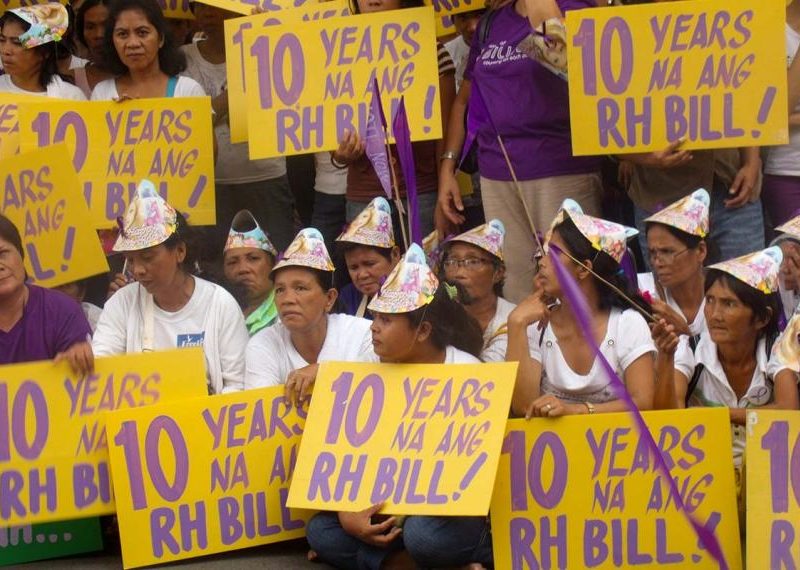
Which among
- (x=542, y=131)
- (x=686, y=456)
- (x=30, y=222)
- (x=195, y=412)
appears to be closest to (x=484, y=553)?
(x=686, y=456)

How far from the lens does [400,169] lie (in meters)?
7.66

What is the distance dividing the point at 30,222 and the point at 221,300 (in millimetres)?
1014

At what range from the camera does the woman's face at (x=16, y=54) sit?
7.89m

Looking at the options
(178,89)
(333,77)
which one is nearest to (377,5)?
(333,77)

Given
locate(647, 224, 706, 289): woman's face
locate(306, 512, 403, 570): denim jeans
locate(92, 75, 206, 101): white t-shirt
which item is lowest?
locate(306, 512, 403, 570): denim jeans

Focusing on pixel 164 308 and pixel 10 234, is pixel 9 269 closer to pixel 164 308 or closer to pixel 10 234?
pixel 10 234

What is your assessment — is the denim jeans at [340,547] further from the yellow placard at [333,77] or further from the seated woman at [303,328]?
the yellow placard at [333,77]

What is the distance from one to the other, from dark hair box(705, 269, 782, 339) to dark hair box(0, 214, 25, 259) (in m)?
2.71

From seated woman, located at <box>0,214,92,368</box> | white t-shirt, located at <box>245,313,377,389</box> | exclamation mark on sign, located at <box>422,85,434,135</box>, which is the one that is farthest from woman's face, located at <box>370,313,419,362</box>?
exclamation mark on sign, located at <box>422,85,434,135</box>

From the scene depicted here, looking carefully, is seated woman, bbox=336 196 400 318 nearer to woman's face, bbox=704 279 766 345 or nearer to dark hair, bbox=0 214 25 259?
dark hair, bbox=0 214 25 259

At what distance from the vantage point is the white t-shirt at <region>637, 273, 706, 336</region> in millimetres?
6645

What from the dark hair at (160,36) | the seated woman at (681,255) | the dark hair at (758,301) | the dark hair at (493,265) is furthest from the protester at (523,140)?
the dark hair at (160,36)

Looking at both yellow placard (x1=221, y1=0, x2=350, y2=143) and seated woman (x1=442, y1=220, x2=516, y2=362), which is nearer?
seated woman (x1=442, y1=220, x2=516, y2=362)

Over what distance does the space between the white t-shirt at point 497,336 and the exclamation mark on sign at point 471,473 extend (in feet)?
2.68
